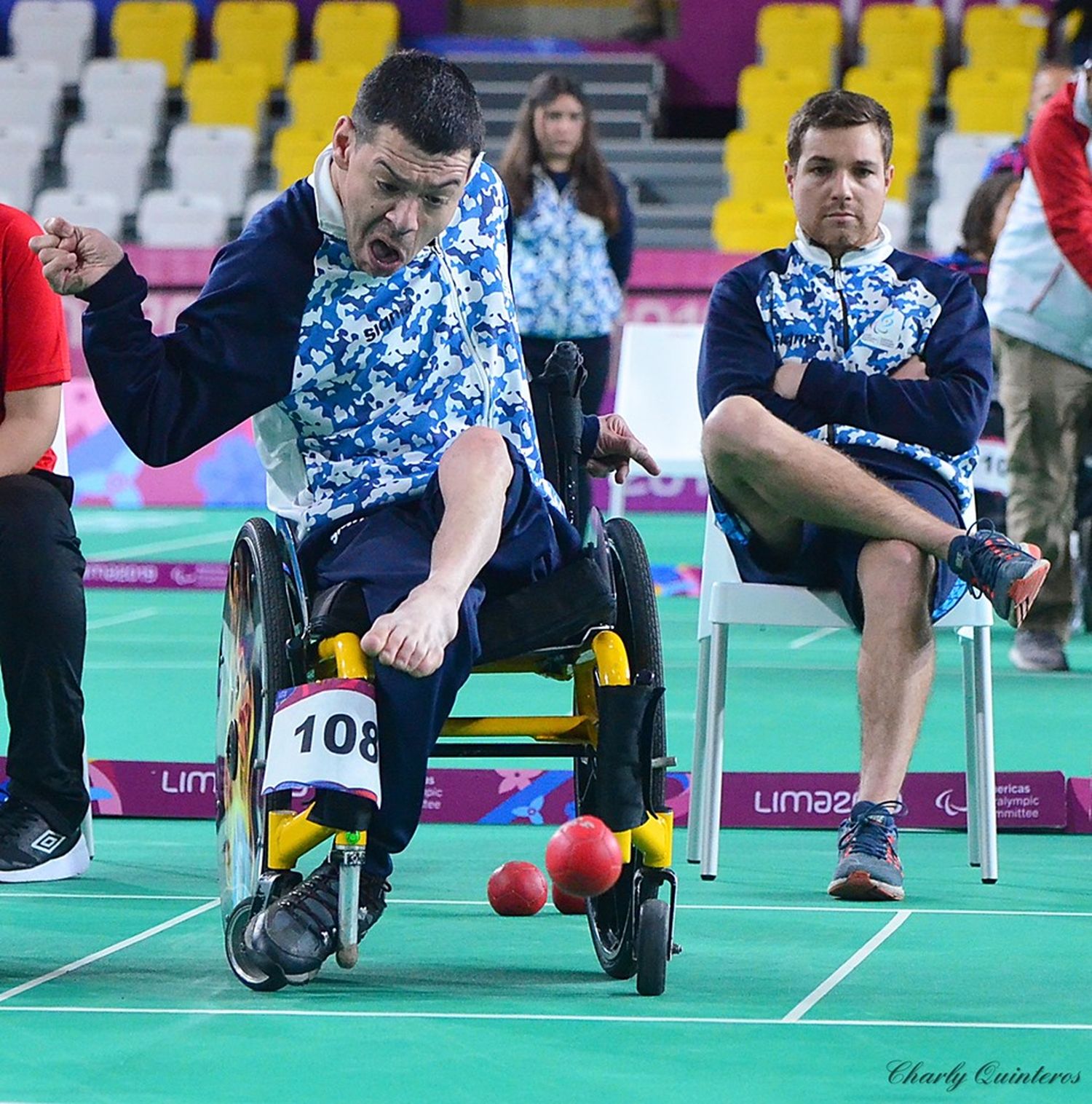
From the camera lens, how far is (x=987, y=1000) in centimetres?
276

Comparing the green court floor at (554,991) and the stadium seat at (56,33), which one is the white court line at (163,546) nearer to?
the green court floor at (554,991)

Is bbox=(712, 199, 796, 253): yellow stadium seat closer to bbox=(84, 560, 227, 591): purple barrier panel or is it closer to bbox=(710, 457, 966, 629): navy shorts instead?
bbox=(84, 560, 227, 591): purple barrier panel

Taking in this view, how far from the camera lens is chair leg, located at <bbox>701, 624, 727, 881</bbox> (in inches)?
144

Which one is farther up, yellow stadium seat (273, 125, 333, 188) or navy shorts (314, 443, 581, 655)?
navy shorts (314, 443, 581, 655)

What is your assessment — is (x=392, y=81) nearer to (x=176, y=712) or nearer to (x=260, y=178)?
(x=176, y=712)

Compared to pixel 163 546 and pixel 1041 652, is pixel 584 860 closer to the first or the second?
pixel 1041 652

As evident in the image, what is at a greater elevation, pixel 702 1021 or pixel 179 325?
pixel 179 325

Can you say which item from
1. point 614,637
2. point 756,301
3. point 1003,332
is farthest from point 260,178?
point 614,637

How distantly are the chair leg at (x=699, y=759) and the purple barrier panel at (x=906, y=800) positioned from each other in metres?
0.40

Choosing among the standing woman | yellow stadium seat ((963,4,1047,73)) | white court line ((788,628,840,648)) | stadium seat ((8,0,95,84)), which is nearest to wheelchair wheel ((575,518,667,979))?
the standing woman

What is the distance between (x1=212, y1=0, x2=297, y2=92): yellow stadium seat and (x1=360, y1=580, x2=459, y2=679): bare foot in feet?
48.4

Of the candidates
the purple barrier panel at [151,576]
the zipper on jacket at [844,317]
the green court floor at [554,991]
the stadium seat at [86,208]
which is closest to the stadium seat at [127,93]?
the stadium seat at [86,208]

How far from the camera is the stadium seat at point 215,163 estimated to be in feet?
50.3

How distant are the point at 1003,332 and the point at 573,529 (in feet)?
11.5
